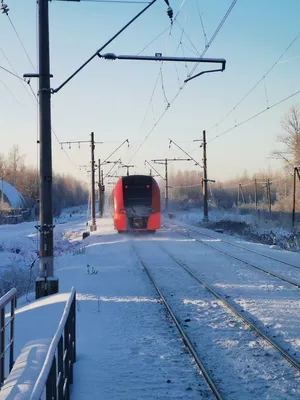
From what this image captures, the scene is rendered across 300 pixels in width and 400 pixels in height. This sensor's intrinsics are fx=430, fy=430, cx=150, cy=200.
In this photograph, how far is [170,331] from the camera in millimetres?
6723

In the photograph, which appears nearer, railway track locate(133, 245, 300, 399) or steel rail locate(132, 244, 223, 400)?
steel rail locate(132, 244, 223, 400)

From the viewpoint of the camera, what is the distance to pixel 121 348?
602 centimetres

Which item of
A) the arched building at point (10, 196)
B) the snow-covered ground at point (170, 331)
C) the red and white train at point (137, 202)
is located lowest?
the snow-covered ground at point (170, 331)

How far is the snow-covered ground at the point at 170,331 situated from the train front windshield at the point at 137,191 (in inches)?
414

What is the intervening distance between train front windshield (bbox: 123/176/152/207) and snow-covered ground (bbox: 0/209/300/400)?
10.5 m

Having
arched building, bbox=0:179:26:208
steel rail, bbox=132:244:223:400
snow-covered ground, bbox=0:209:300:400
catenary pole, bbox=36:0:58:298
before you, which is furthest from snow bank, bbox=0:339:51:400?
arched building, bbox=0:179:26:208

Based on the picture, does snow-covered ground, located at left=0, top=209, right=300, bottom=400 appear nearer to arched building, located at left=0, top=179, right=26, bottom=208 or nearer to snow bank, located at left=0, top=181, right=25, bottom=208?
arched building, located at left=0, top=179, right=26, bottom=208

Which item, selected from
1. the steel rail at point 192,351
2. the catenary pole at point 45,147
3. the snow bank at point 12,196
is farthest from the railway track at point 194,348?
the snow bank at point 12,196

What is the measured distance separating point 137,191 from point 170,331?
17182 mm

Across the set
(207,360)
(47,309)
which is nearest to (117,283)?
(47,309)

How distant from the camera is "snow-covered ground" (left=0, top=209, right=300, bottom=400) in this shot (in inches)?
189

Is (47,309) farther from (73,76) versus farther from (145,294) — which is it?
(73,76)

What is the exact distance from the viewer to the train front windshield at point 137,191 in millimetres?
23609

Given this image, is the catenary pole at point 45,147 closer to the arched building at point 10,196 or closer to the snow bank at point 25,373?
the snow bank at point 25,373
